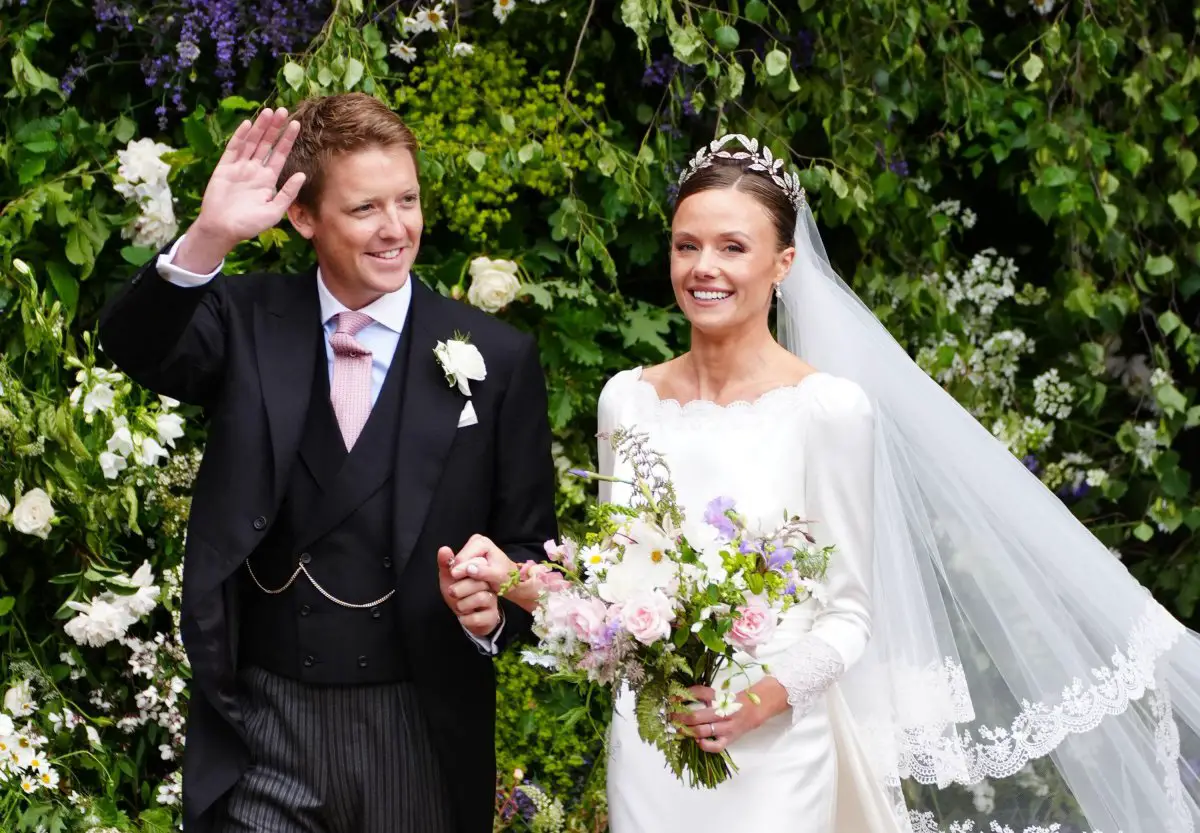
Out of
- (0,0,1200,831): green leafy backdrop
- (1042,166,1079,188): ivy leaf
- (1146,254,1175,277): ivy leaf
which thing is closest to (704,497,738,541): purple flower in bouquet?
(0,0,1200,831): green leafy backdrop

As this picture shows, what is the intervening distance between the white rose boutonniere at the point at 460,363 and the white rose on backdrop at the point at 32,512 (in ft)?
4.52

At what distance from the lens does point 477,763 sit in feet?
10.1

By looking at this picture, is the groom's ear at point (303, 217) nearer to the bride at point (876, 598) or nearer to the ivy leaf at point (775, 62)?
the bride at point (876, 598)

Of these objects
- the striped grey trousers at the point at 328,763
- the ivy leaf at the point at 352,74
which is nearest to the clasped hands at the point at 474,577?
the striped grey trousers at the point at 328,763

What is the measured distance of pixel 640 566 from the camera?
2633 mm

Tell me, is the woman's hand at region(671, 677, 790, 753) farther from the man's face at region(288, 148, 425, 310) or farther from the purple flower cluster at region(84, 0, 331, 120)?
the purple flower cluster at region(84, 0, 331, 120)

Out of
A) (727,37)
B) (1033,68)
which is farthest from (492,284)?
(1033,68)

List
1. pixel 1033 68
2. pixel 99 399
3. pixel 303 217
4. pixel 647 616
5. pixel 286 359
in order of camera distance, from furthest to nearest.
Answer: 1. pixel 1033 68
2. pixel 99 399
3. pixel 303 217
4. pixel 286 359
5. pixel 647 616

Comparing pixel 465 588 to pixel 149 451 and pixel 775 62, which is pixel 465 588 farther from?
pixel 775 62

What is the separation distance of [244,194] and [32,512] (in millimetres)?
1422

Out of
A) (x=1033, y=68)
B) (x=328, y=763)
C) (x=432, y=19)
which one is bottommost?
(x=328, y=763)

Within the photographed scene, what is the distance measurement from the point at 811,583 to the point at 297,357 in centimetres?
106

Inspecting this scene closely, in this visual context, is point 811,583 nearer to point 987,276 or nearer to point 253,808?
point 253,808

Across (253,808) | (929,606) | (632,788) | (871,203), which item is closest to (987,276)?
(871,203)
